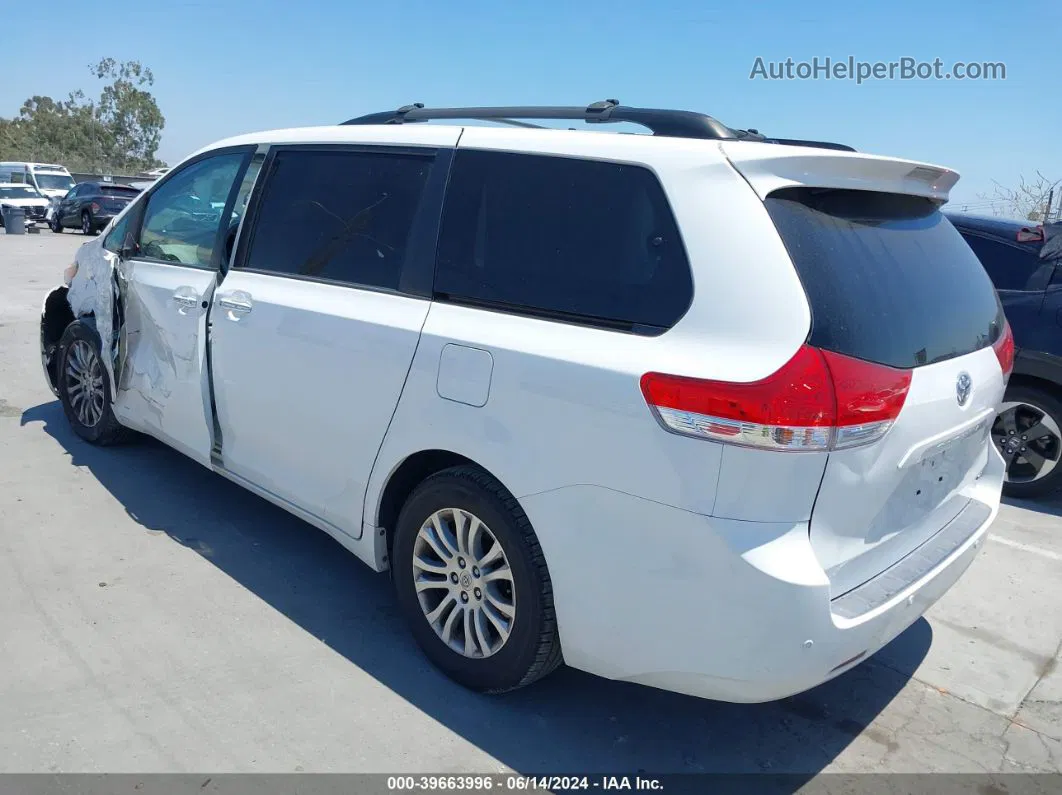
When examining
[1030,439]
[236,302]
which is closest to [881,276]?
[236,302]

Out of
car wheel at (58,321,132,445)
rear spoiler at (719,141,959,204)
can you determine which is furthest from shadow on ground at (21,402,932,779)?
rear spoiler at (719,141,959,204)

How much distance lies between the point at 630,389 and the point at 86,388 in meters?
4.07

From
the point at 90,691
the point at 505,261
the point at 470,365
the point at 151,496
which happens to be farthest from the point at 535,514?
the point at 151,496

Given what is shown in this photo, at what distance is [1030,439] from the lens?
5367 mm

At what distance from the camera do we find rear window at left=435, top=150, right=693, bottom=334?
2.51 meters

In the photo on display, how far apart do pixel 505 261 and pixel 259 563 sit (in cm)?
204

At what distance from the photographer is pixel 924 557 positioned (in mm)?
2793

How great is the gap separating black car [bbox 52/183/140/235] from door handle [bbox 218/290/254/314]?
23.5 m

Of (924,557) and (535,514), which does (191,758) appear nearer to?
(535,514)

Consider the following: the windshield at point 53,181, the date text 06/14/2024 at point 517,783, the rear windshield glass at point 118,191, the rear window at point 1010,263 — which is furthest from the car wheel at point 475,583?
the windshield at point 53,181

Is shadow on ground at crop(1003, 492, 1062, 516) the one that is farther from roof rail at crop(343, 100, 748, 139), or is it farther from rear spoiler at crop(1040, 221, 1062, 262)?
roof rail at crop(343, 100, 748, 139)

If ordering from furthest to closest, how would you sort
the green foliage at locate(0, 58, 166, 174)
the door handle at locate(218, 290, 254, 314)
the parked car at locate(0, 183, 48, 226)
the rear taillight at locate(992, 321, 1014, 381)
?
the green foliage at locate(0, 58, 166, 174) → the parked car at locate(0, 183, 48, 226) → the door handle at locate(218, 290, 254, 314) → the rear taillight at locate(992, 321, 1014, 381)

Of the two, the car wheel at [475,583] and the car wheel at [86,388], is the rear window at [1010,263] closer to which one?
the car wheel at [475,583]

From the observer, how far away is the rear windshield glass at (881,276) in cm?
236
